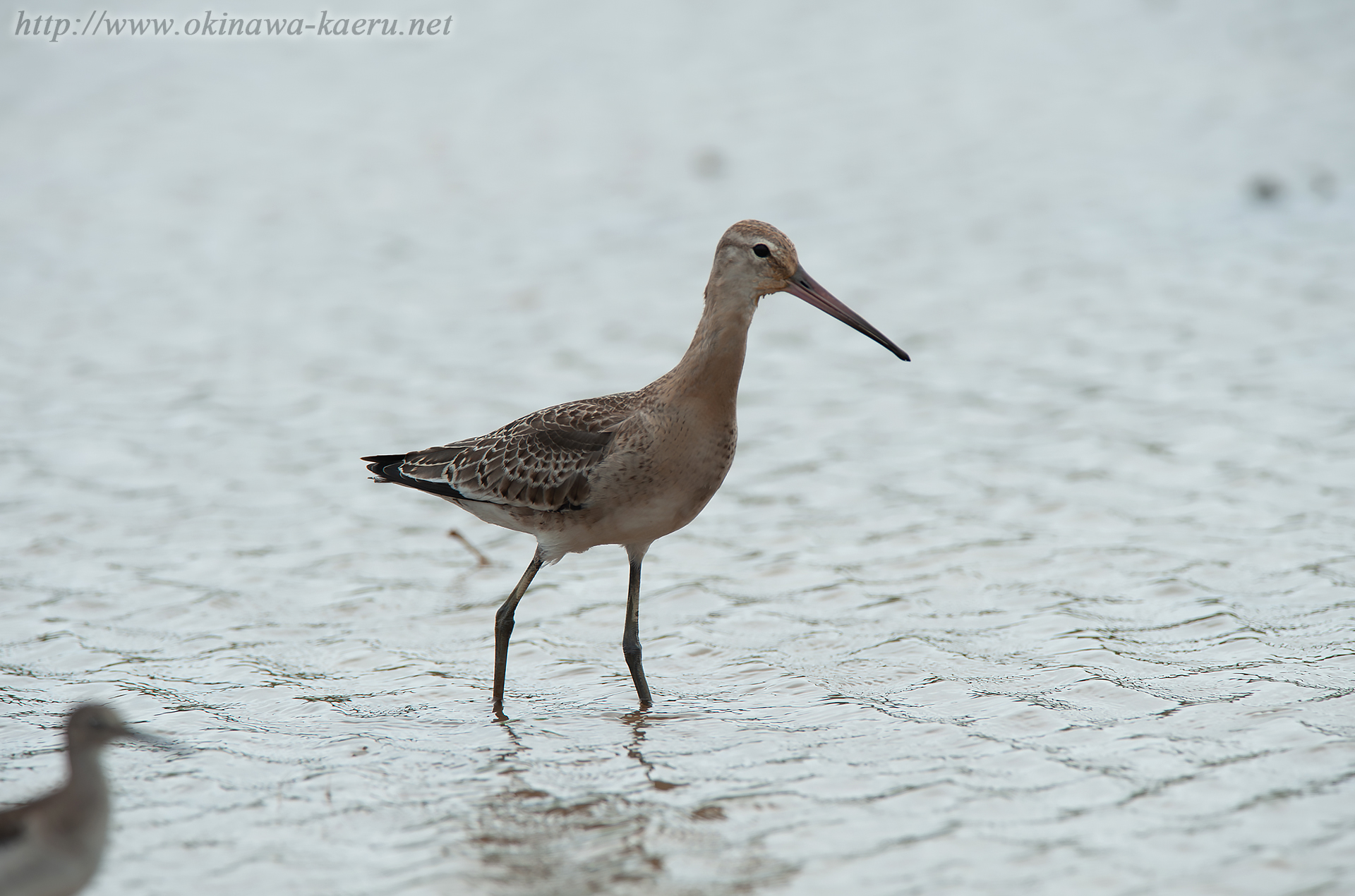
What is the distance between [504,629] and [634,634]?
0.66 m

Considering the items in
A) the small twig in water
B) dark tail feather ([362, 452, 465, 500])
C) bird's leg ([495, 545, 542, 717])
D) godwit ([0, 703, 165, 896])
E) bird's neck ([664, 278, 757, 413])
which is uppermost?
bird's neck ([664, 278, 757, 413])

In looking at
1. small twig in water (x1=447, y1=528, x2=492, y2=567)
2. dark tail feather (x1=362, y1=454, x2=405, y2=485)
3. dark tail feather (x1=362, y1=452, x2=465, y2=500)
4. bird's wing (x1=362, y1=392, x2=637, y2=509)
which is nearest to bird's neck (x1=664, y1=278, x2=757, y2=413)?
bird's wing (x1=362, y1=392, x2=637, y2=509)

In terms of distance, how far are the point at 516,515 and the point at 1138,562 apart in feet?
13.1

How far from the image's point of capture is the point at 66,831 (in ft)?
14.0

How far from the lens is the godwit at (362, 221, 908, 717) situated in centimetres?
634

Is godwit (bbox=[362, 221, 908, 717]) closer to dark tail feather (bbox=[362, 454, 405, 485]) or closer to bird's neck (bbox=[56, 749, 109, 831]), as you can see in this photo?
dark tail feather (bbox=[362, 454, 405, 485])

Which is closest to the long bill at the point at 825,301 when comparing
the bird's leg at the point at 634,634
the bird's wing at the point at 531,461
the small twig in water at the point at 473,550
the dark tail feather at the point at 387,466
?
the bird's wing at the point at 531,461

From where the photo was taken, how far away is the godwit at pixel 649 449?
634 centimetres

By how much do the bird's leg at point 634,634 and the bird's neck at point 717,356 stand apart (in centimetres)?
83

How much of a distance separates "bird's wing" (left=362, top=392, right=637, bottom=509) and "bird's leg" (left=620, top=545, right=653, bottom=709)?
1.55 ft

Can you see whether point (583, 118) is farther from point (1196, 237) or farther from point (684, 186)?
point (1196, 237)

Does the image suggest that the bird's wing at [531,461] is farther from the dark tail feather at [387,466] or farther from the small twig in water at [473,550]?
the small twig in water at [473,550]

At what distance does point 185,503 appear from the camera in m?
9.78

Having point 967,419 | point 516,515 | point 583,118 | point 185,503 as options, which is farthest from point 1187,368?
point 583,118
